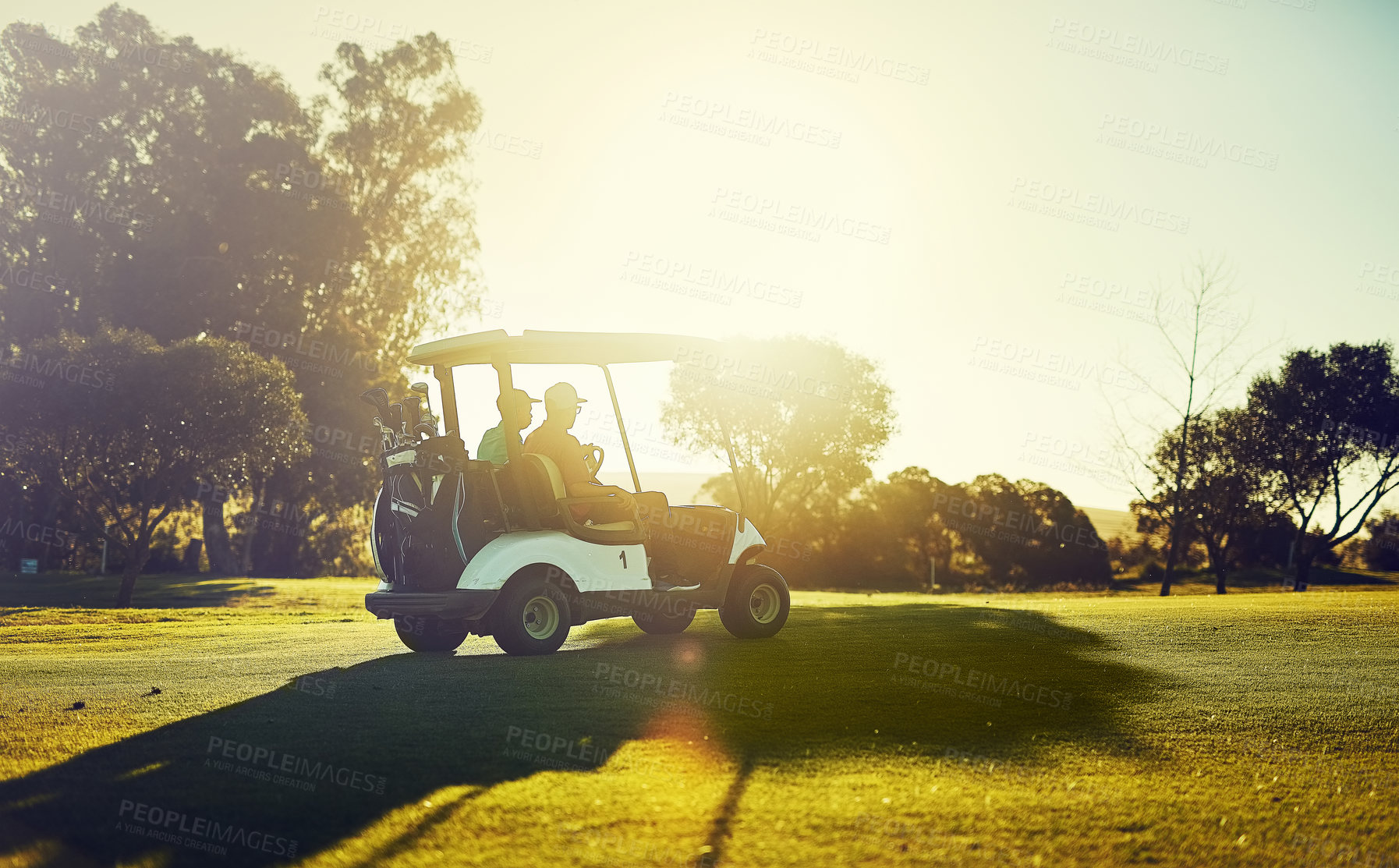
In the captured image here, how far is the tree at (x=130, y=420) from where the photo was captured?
74.1 feet

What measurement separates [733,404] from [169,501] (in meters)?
20.9

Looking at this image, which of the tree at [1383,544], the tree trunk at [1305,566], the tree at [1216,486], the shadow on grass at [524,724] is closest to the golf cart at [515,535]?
the shadow on grass at [524,724]

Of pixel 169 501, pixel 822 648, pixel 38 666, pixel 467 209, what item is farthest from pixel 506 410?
pixel 467 209

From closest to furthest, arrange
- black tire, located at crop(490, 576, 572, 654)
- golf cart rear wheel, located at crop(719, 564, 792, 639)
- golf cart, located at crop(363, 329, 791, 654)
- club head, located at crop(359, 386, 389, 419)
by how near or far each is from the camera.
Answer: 1. black tire, located at crop(490, 576, 572, 654)
2. golf cart, located at crop(363, 329, 791, 654)
3. club head, located at crop(359, 386, 389, 419)
4. golf cart rear wheel, located at crop(719, 564, 792, 639)

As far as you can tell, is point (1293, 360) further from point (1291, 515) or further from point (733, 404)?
point (733, 404)

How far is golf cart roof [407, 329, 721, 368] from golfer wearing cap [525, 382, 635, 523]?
1.21 ft

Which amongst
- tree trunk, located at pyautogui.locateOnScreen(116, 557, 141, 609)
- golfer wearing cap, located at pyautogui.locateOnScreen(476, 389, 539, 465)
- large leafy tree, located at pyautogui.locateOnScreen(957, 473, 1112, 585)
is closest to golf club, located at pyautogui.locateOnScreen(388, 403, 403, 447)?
golfer wearing cap, located at pyautogui.locateOnScreen(476, 389, 539, 465)

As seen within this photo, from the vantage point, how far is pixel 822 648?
10.2 metres

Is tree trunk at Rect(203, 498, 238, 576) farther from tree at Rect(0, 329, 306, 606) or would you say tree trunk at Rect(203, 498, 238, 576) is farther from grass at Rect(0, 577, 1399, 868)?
grass at Rect(0, 577, 1399, 868)

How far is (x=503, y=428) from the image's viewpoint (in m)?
9.80

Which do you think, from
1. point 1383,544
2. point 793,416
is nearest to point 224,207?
point 793,416

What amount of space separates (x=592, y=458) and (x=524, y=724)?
450cm

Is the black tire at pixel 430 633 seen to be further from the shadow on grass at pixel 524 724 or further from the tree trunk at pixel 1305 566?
the tree trunk at pixel 1305 566

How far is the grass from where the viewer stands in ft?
13.5
